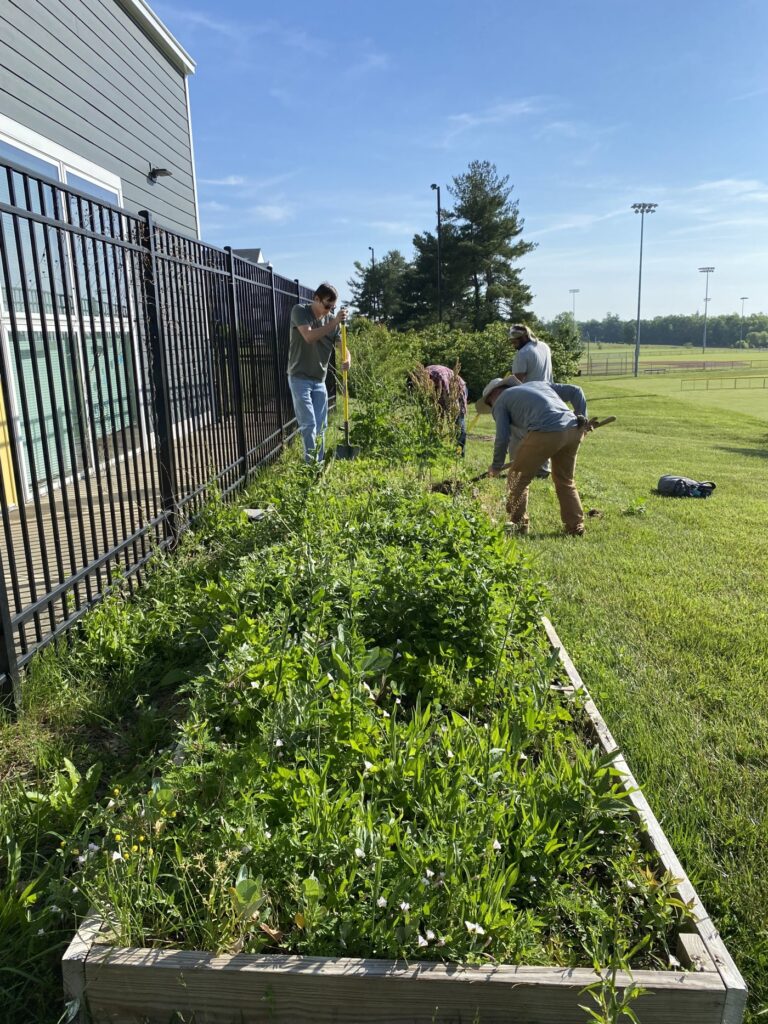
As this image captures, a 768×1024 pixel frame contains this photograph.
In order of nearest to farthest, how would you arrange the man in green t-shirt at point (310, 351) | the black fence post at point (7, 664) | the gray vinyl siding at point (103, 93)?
the black fence post at point (7, 664), the gray vinyl siding at point (103, 93), the man in green t-shirt at point (310, 351)

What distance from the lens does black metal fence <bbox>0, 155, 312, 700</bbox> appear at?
3090mm

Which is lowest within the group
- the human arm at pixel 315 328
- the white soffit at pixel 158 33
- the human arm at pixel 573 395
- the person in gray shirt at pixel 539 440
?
the person in gray shirt at pixel 539 440

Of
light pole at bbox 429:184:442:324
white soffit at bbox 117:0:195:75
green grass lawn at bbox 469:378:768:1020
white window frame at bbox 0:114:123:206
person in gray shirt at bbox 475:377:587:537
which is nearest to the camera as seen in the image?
green grass lawn at bbox 469:378:768:1020

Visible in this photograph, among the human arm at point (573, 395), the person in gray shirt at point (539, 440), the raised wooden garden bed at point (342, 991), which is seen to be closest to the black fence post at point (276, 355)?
the person in gray shirt at point (539, 440)

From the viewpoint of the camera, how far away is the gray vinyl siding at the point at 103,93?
6.14m

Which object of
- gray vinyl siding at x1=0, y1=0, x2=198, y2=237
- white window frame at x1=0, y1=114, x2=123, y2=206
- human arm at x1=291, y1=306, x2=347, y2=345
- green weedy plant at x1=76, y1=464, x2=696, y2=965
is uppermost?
gray vinyl siding at x1=0, y1=0, x2=198, y2=237

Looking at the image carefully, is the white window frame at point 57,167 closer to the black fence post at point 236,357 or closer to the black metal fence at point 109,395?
the black metal fence at point 109,395

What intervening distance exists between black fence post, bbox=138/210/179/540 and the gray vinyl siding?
100 inches

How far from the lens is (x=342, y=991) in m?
1.60

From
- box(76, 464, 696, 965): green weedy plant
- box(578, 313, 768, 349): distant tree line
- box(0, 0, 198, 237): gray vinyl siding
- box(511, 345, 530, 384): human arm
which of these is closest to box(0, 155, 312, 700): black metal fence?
box(0, 0, 198, 237): gray vinyl siding

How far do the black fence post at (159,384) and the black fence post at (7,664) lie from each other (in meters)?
2.03

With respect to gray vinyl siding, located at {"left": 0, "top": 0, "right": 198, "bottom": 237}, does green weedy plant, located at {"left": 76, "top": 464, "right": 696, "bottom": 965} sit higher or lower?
lower

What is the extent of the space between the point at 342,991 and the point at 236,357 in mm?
6214

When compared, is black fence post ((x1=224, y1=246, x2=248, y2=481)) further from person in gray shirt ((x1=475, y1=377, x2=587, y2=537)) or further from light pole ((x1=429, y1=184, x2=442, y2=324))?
light pole ((x1=429, y1=184, x2=442, y2=324))
